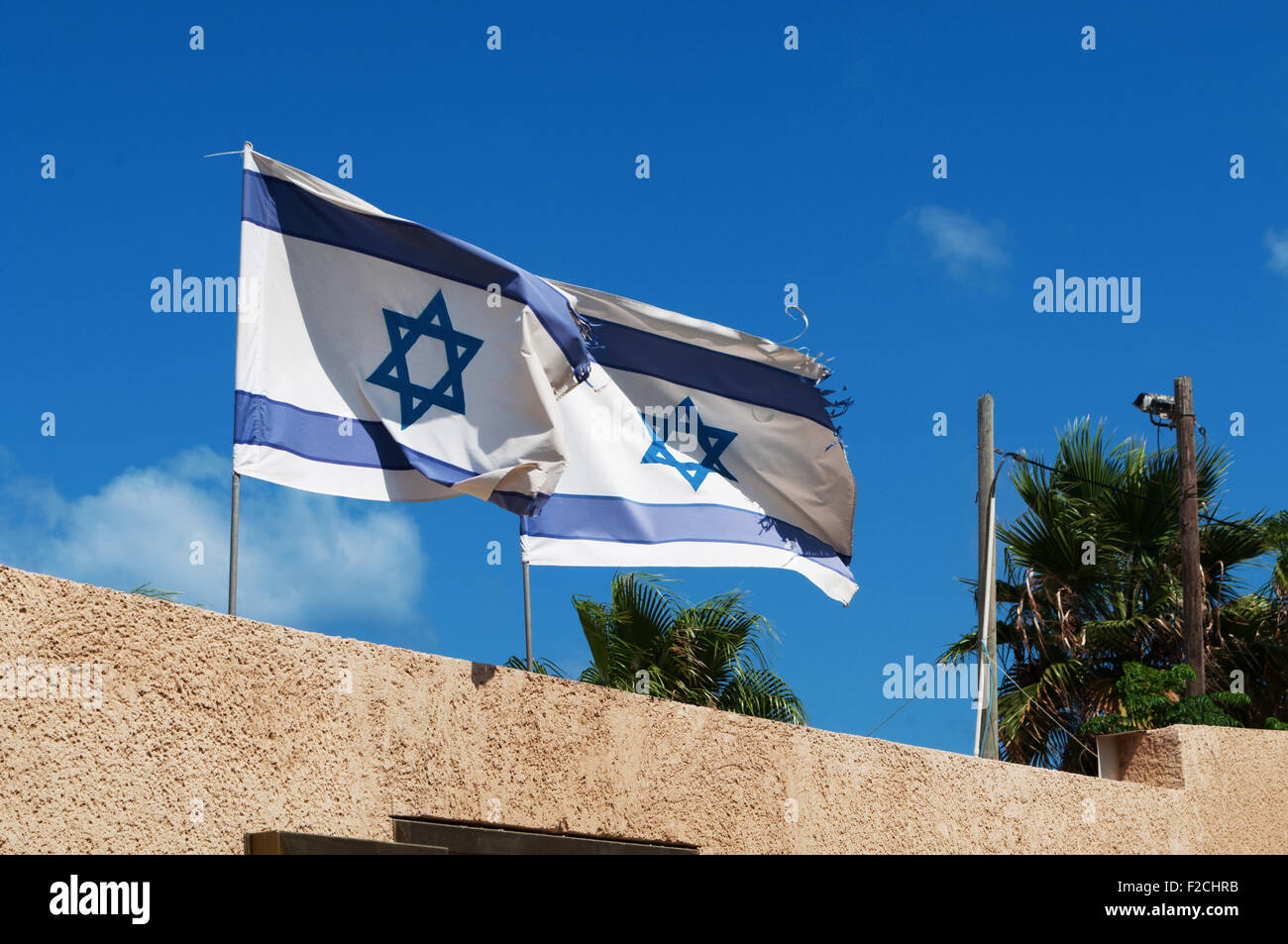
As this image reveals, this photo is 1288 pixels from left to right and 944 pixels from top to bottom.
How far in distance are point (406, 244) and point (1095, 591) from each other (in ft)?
29.7

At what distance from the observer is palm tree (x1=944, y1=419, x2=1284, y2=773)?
1302cm

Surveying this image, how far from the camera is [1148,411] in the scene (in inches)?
505

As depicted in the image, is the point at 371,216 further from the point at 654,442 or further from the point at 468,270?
the point at 654,442

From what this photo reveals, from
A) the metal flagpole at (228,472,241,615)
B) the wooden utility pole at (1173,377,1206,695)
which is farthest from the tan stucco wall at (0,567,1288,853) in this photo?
the wooden utility pole at (1173,377,1206,695)

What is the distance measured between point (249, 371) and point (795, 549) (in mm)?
3613

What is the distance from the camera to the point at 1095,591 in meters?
13.8

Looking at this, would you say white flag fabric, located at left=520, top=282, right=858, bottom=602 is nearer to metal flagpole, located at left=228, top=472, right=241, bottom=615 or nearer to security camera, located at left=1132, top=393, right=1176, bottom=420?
metal flagpole, located at left=228, top=472, right=241, bottom=615

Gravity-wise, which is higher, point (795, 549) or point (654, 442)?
point (654, 442)

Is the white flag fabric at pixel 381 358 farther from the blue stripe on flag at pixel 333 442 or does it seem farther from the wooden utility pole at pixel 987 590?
the wooden utility pole at pixel 987 590

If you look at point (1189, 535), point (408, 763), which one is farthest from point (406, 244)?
point (1189, 535)

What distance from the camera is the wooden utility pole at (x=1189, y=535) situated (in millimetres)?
11930

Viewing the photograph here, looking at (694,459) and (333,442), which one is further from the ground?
(694,459)

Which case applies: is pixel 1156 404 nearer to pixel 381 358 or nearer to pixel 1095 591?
pixel 1095 591
